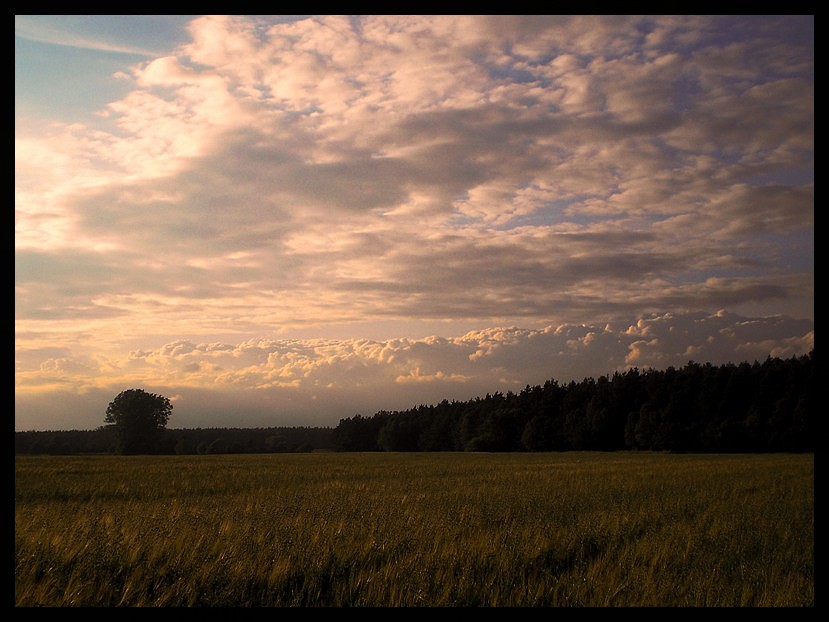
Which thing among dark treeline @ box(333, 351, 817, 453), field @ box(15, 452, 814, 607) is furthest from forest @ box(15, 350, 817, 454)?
field @ box(15, 452, 814, 607)

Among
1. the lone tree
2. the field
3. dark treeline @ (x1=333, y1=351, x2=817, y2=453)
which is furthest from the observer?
the lone tree

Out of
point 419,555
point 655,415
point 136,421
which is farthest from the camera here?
point 136,421

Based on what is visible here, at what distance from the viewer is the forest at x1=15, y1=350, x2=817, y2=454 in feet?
227

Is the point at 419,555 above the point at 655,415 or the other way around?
above

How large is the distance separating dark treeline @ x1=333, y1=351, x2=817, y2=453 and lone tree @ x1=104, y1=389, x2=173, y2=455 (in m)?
43.5

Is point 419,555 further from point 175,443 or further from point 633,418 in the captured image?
point 175,443

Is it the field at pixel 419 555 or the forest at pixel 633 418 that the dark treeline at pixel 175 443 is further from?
the field at pixel 419 555

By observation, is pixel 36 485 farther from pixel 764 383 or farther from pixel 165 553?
pixel 764 383

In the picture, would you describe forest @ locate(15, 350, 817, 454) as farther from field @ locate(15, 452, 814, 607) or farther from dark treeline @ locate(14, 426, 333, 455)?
field @ locate(15, 452, 814, 607)

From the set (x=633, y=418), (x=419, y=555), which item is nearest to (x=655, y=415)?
(x=633, y=418)

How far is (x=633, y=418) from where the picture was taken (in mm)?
78438

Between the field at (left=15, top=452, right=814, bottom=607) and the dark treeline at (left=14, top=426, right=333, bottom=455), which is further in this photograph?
the dark treeline at (left=14, top=426, right=333, bottom=455)

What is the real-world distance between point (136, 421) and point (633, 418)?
242 feet
